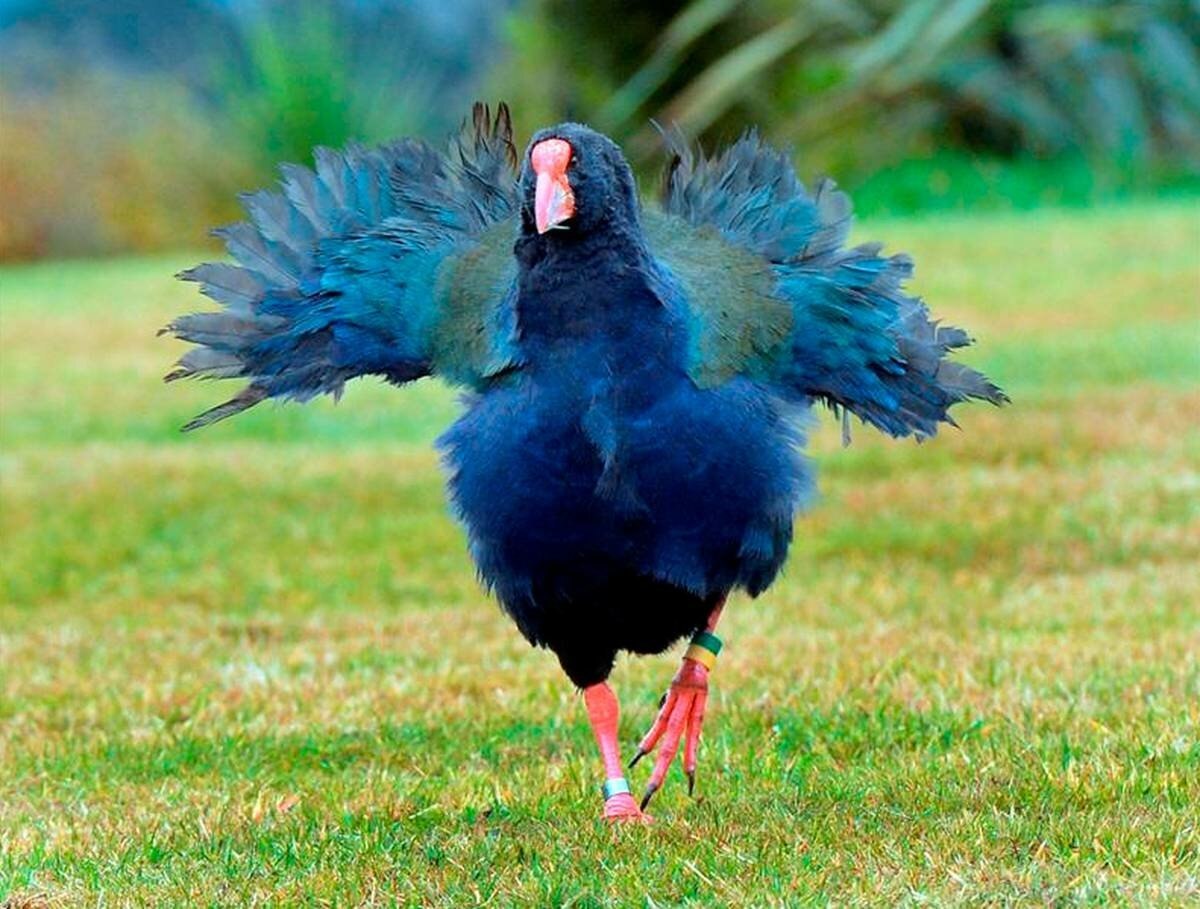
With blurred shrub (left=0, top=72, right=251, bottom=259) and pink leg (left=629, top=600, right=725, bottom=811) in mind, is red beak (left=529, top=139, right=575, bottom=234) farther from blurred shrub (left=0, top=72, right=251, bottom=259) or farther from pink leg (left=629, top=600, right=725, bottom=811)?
blurred shrub (left=0, top=72, right=251, bottom=259)

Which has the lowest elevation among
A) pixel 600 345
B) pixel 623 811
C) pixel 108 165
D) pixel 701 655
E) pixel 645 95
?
pixel 623 811

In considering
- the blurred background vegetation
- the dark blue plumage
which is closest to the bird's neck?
the dark blue plumage

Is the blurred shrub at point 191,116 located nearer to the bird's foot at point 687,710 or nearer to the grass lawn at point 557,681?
the grass lawn at point 557,681

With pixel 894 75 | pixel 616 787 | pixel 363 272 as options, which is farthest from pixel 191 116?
pixel 616 787

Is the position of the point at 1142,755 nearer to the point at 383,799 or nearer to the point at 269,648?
the point at 383,799

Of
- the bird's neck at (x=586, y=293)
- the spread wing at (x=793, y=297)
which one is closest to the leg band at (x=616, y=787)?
the spread wing at (x=793, y=297)

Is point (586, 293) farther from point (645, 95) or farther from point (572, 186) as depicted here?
point (645, 95)

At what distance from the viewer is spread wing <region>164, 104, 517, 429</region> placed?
4656 millimetres

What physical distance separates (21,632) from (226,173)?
45.1 feet

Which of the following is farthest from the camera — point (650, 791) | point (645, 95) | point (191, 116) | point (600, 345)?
point (191, 116)

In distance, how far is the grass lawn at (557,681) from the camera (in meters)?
4.07

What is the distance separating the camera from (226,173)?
2041 cm

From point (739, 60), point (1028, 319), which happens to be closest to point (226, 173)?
point (739, 60)

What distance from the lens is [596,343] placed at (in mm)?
4098
